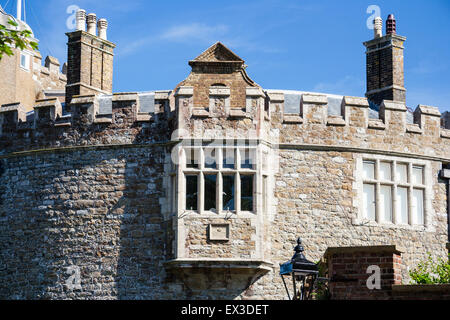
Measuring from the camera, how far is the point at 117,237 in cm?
2709

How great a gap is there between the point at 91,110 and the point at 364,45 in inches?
376

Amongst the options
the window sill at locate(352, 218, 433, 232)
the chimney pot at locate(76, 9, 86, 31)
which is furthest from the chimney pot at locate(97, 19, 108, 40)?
the window sill at locate(352, 218, 433, 232)

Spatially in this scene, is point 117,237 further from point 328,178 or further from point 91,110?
point 328,178

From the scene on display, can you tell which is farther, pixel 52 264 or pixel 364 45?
pixel 364 45

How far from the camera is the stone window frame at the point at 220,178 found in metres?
26.1

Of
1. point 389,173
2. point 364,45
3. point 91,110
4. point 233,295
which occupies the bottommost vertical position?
point 233,295

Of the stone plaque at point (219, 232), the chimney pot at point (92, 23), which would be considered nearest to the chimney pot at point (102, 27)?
the chimney pot at point (92, 23)

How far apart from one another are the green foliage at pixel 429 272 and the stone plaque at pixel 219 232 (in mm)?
4842

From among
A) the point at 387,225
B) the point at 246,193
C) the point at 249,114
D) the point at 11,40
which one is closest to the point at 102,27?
the point at 249,114

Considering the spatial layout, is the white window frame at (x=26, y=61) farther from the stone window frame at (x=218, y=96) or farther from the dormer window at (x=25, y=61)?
the stone window frame at (x=218, y=96)

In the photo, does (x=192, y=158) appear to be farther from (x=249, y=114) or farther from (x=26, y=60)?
(x=26, y=60)

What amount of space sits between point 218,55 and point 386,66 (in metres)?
6.53

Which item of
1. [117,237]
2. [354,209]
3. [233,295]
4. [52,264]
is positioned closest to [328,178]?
[354,209]

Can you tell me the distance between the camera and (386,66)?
31.6 m
